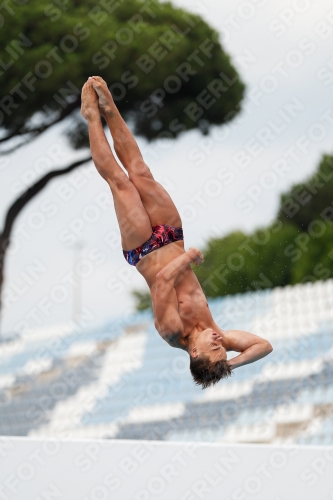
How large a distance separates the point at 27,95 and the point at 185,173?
337cm

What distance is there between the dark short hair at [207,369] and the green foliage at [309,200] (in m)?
12.1

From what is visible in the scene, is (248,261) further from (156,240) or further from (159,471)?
(156,240)

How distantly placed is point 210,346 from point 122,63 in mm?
11582

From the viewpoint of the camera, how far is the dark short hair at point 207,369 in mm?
4961

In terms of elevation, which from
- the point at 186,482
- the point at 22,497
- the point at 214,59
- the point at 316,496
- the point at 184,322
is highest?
the point at 214,59

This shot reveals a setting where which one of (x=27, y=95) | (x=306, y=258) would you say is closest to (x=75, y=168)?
(x=27, y=95)

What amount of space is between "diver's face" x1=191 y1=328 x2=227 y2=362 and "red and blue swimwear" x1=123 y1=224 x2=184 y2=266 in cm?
64

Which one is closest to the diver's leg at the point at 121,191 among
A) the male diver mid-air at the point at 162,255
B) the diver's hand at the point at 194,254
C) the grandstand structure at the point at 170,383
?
the male diver mid-air at the point at 162,255

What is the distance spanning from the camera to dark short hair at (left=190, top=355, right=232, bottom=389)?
496 cm

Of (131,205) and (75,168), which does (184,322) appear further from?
(75,168)

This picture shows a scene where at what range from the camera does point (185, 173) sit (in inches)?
628

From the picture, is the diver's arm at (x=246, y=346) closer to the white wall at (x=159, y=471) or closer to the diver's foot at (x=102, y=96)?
the diver's foot at (x=102, y=96)

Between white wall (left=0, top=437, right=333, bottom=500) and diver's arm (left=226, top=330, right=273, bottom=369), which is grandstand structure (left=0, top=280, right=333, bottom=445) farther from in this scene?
diver's arm (left=226, top=330, right=273, bottom=369)

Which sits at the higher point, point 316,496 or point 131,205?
point 131,205
